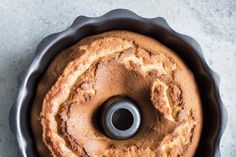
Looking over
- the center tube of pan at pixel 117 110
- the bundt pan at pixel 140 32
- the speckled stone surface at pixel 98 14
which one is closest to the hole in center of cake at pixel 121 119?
the center tube of pan at pixel 117 110

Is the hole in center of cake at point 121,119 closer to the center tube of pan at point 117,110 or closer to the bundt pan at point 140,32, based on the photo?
the center tube of pan at point 117,110

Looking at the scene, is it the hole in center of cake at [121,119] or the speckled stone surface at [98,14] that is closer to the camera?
the hole in center of cake at [121,119]

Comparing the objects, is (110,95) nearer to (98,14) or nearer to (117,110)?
(117,110)

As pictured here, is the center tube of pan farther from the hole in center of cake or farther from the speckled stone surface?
the speckled stone surface

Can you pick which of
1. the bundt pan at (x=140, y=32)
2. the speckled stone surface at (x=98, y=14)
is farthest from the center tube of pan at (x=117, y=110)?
the speckled stone surface at (x=98, y=14)

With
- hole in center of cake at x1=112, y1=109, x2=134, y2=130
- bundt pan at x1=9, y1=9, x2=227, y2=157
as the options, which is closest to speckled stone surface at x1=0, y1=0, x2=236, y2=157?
bundt pan at x1=9, y1=9, x2=227, y2=157

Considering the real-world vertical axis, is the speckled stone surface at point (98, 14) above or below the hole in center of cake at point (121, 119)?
above

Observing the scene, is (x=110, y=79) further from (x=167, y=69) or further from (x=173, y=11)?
(x=173, y=11)

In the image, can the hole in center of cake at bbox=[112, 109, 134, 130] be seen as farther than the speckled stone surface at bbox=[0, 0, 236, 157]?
No
